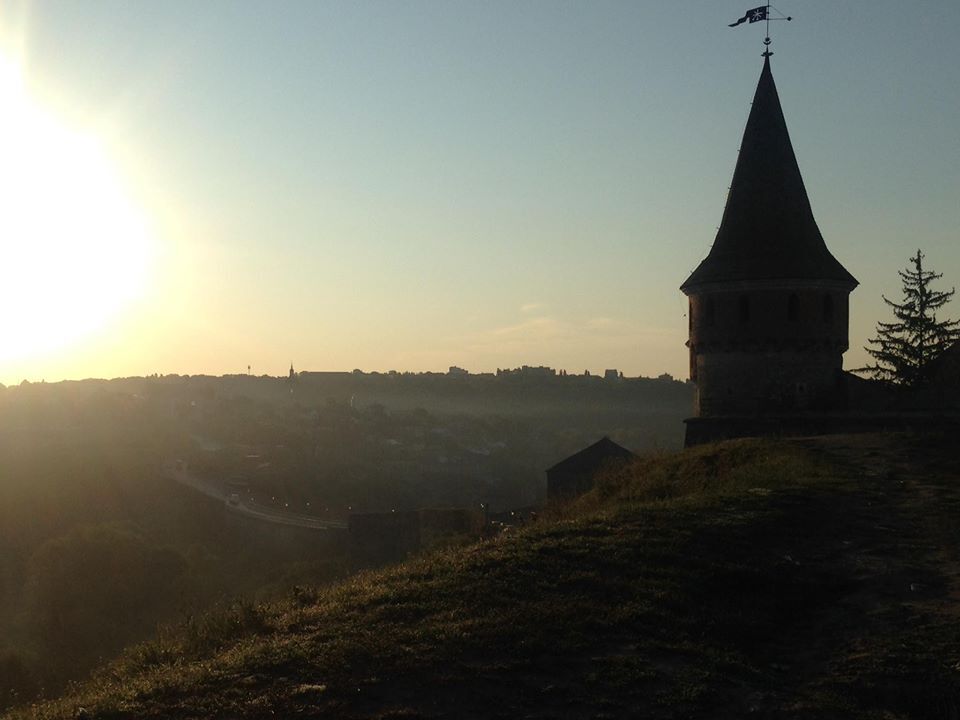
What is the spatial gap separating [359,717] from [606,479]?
57.6 feet

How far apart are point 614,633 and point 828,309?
20597 mm

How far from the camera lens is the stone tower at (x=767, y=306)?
27.0 m

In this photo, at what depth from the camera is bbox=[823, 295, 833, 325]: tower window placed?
27.4 metres

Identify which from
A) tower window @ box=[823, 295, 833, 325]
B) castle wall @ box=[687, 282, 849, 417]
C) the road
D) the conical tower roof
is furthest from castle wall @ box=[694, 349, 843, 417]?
the road

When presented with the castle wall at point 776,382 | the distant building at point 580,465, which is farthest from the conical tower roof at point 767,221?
the distant building at point 580,465

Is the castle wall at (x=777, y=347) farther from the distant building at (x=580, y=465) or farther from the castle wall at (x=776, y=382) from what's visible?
the distant building at (x=580, y=465)

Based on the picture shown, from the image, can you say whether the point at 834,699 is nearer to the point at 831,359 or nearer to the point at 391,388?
the point at 831,359

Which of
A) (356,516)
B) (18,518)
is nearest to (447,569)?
(356,516)

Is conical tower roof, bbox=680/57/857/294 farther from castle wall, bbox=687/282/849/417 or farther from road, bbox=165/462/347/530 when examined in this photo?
road, bbox=165/462/347/530

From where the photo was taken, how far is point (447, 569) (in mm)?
11516

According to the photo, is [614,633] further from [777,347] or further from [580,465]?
[580,465]

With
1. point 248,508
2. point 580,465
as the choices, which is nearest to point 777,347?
point 580,465

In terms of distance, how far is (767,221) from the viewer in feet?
92.1

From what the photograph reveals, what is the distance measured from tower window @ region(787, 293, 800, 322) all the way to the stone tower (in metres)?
0.03
